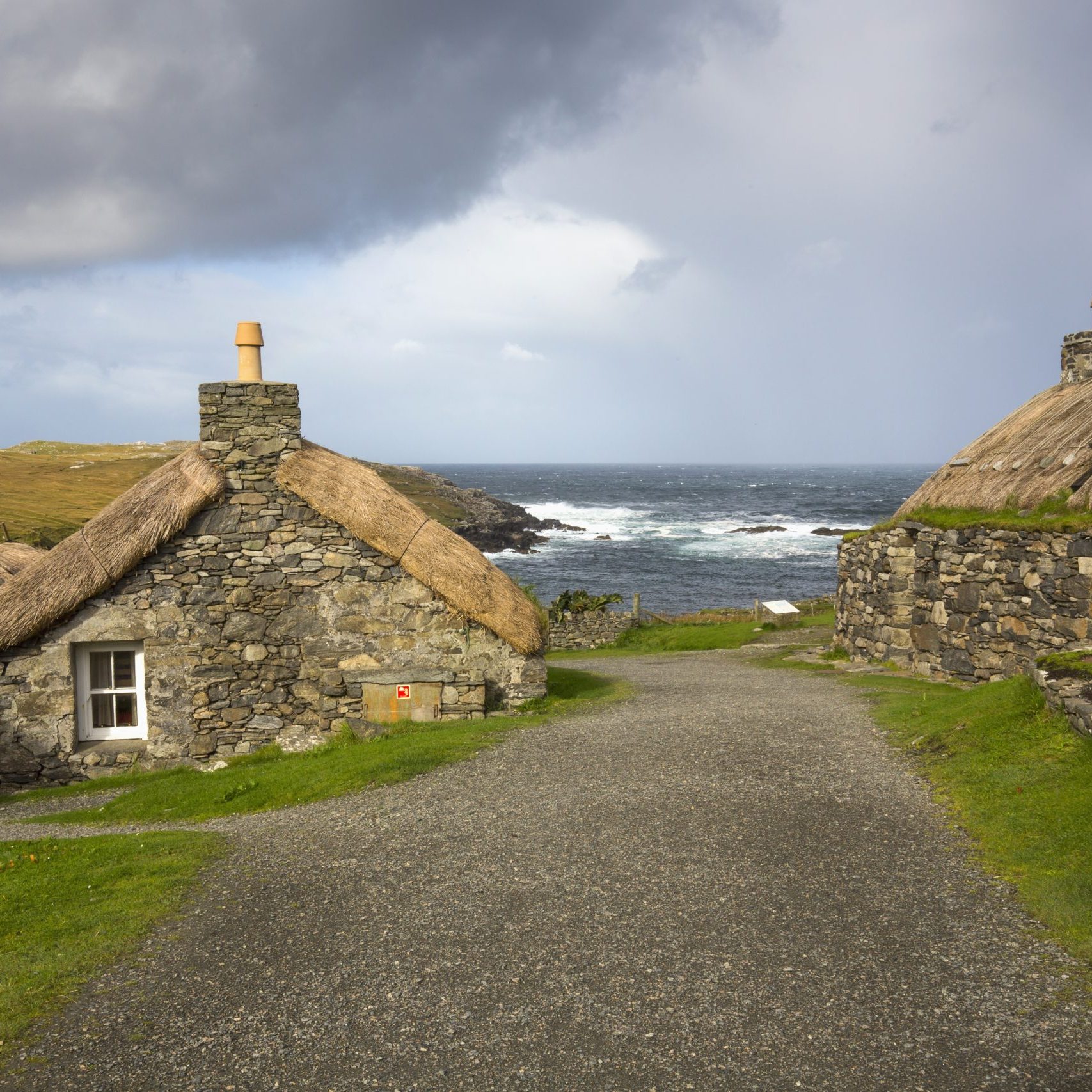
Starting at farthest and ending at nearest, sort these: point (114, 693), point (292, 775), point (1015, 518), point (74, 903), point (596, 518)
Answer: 1. point (596, 518)
2. point (1015, 518)
3. point (114, 693)
4. point (292, 775)
5. point (74, 903)

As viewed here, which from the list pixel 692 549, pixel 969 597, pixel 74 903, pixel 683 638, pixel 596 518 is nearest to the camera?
pixel 74 903

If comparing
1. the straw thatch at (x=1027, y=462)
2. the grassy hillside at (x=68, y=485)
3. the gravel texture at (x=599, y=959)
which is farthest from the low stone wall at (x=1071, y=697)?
the grassy hillside at (x=68, y=485)

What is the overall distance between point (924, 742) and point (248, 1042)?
905 centimetres

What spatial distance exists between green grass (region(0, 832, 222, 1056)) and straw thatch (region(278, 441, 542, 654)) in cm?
586

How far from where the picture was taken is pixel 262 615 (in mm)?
14977

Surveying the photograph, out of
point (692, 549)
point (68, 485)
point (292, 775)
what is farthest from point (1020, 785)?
point (692, 549)

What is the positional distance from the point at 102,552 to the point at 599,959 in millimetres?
11089

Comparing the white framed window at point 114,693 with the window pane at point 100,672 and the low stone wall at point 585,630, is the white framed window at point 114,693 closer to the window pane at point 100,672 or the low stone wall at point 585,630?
the window pane at point 100,672

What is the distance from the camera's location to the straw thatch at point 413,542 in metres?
14.9

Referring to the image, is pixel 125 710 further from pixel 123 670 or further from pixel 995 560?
pixel 995 560

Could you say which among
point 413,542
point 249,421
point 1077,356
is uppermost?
point 1077,356

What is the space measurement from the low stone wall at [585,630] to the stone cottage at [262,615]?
19481 mm

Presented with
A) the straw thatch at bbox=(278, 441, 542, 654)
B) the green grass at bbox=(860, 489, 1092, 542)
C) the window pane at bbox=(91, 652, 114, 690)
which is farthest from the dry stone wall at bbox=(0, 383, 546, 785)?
the green grass at bbox=(860, 489, 1092, 542)

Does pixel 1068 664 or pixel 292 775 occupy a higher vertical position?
pixel 1068 664
